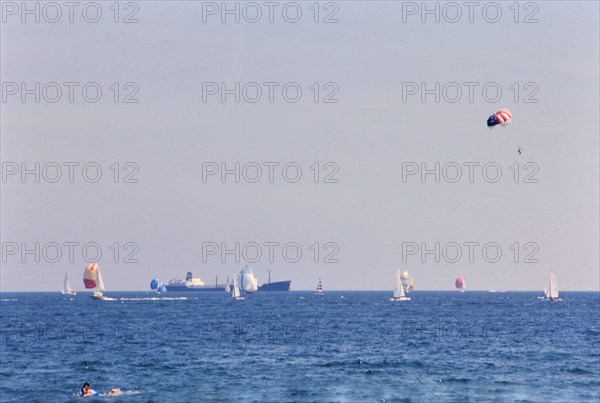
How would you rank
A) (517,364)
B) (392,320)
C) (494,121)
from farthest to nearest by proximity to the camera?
(392,320), (494,121), (517,364)

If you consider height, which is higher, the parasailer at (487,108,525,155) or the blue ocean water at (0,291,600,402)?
the parasailer at (487,108,525,155)

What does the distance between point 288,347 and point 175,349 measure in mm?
10845

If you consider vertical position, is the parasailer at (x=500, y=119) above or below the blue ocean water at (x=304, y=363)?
above

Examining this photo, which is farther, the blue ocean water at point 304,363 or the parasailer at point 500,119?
the parasailer at point 500,119

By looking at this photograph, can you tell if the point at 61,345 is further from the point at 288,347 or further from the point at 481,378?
the point at 481,378

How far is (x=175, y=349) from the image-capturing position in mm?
99812

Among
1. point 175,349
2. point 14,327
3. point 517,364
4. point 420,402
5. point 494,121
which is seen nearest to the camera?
point 420,402

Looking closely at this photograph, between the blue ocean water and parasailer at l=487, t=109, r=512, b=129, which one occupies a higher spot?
parasailer at l=487, t=109, r=512, b=129

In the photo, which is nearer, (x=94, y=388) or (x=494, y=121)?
(x=94, y=388)

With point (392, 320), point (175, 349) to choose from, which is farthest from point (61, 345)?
point (392, 320)

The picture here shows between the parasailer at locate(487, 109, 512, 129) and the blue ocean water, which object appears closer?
the blue ocean water

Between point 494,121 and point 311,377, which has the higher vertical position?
point 494,121

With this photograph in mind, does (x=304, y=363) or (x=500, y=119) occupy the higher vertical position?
(x=500, y=119)

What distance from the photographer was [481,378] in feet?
A: 243
